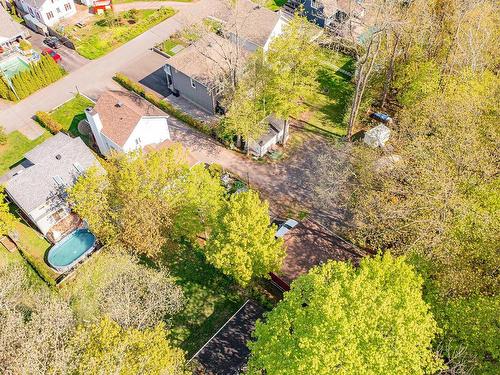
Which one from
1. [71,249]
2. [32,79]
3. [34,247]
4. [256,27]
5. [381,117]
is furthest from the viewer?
[256,27]

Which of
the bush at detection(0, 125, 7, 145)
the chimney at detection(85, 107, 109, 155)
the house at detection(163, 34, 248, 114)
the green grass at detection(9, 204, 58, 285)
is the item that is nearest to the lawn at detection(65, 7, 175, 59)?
the house at detection(163, 34, 248, 114)

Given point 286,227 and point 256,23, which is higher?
point 256,23

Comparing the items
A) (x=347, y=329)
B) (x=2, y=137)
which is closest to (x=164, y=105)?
(x=2, y=137)

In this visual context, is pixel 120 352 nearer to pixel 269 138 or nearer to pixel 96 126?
pixel 96 126

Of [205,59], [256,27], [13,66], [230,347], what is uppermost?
[256,27]

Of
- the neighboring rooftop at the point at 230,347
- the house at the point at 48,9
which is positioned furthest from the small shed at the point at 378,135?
the house at the point at 48,9

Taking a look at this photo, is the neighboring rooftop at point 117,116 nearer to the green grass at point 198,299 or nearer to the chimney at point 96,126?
the chimney at point 96,126

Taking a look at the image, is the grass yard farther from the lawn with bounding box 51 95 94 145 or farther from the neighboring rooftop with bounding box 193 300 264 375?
the lawn with bounding box 51 95 94 145

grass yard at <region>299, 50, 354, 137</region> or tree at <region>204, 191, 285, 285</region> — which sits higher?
tree at <region>204, 191, 285, 285</region>
